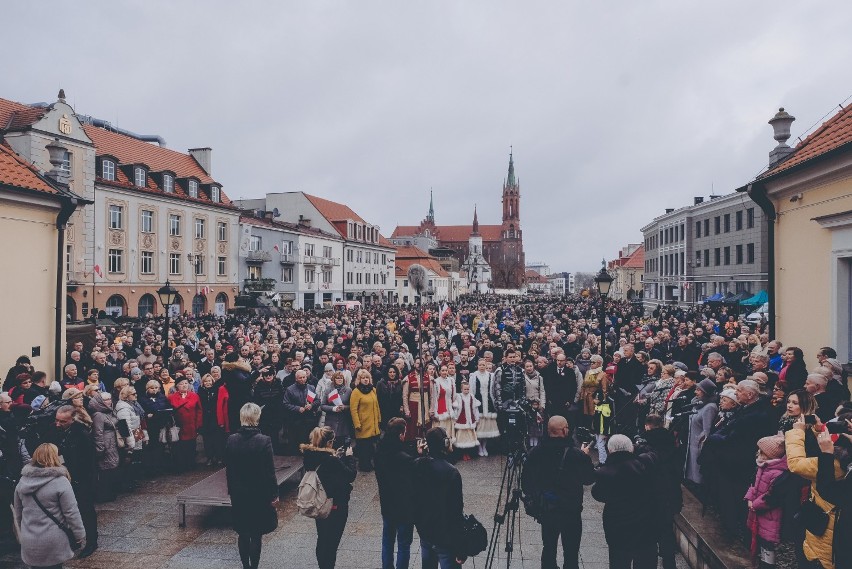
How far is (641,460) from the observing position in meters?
5.20

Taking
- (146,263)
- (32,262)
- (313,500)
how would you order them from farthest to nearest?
(146,263) < (32,262) < (313,500)

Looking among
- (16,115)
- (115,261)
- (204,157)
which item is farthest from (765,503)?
(204,157)

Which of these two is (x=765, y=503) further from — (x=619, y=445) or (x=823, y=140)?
(x=823, y=140)

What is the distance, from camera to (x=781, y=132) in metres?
11.2

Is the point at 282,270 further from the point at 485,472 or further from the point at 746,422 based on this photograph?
the point at 746,422

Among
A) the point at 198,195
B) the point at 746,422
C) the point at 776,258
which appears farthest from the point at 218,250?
the point at 746,422

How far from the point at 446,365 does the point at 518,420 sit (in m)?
3.23

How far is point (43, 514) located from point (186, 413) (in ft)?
14.7

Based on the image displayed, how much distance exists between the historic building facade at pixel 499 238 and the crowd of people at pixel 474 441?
445 ft

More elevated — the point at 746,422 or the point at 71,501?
the point at 746,422

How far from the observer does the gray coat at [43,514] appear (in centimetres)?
500

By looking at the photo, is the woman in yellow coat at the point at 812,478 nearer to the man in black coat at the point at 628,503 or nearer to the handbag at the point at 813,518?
the handbag at the point at 813,518

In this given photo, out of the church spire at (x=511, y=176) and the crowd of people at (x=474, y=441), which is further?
the church spire at (x=511, y=176)

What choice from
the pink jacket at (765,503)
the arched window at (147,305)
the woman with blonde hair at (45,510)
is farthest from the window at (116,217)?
the pink jacket at (765,503)
